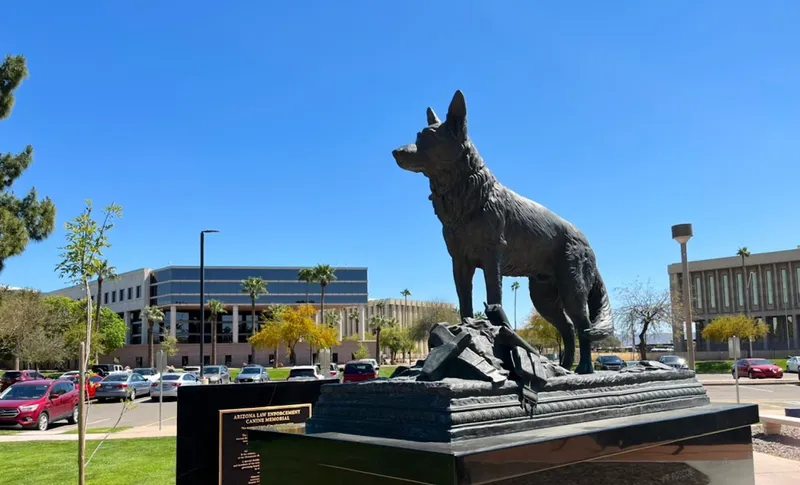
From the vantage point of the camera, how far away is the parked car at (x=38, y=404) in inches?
668

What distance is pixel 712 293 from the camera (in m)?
70.2

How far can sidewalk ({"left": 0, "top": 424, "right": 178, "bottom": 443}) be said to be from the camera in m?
14.0

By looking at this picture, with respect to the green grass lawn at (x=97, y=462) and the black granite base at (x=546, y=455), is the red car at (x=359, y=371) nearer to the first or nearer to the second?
the green grass lawn at (x=97, y=462)

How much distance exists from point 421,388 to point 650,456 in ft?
5.30

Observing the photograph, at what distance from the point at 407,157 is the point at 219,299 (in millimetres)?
77489

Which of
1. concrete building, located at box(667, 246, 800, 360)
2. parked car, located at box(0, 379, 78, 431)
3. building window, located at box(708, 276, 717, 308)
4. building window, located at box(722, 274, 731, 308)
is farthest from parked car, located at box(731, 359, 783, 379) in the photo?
building window, located at box(708, 276, 717, 308)

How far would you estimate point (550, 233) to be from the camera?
5.10 metres

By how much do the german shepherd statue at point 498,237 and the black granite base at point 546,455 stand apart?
102 centimetres

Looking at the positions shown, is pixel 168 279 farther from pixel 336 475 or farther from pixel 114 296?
pixel 336 475

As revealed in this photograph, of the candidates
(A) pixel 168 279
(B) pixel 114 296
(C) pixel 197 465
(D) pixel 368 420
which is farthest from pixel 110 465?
(B) pixel 114 296

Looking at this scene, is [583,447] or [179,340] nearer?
[583,447]

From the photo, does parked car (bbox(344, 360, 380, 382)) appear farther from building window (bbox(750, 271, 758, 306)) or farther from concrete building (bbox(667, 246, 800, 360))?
building window (bbox(750, 271, 758, 306))

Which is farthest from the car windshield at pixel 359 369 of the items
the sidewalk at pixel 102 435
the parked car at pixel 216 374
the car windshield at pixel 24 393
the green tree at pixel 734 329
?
the green tree at pixel 734 329

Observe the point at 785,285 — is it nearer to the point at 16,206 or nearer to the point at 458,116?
the point at 16,206
